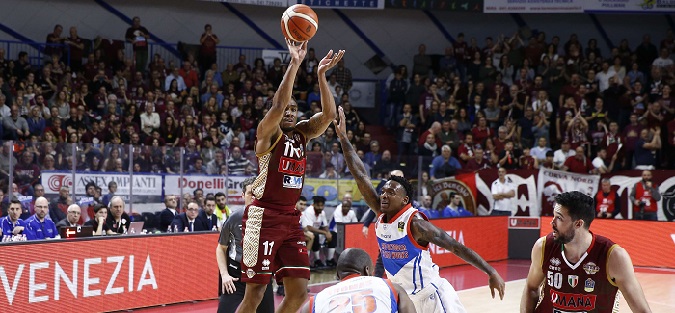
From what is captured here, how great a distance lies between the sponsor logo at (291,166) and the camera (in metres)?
6.61

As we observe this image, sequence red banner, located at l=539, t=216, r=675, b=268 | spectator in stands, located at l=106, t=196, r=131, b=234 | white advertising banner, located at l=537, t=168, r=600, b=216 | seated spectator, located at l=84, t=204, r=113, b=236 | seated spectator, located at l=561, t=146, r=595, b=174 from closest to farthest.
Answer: seated spectator, located at l=84, t=204, r=113, b=236 → spectator in stands, located at l=106, t=196, r=131, b=234 → red banner, located at l=539, t=216, r=675, b=268 → white advertising banner, located at l=537, t=168, r=600, b=216 → seated spectator, located at l=561, t=146, r=595, b=174

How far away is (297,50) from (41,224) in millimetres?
6441

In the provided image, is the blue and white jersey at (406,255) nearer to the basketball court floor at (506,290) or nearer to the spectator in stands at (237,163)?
the basketball court floor at (506,290)

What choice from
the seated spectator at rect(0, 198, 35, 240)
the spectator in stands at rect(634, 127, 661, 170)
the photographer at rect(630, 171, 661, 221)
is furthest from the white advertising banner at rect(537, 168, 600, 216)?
the seated spectator at rect(0, 198, 35, 240)

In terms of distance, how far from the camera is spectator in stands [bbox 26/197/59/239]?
1117 cm

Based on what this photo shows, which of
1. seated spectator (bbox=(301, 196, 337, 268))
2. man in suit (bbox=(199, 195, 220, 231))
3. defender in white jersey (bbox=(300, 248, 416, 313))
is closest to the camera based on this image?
defender in white jersey (bbox=(300, 248, 416, 313))

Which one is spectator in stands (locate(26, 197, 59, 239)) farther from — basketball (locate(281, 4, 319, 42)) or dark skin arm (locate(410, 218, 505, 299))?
dark skin arm (locate(410, 218, 505, 299))

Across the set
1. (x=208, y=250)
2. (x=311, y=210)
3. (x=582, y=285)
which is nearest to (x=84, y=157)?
(x=208, y=250)

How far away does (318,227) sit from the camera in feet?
51.6

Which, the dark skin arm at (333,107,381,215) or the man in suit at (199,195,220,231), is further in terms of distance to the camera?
the man in suit at (199,195,220,231)

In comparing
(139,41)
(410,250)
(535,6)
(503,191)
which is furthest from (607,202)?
(410,250)

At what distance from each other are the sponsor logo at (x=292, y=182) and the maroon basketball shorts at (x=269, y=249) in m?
0.21

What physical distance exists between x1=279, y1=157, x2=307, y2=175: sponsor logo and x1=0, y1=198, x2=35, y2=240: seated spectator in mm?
5652

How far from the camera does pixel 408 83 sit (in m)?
22.7
